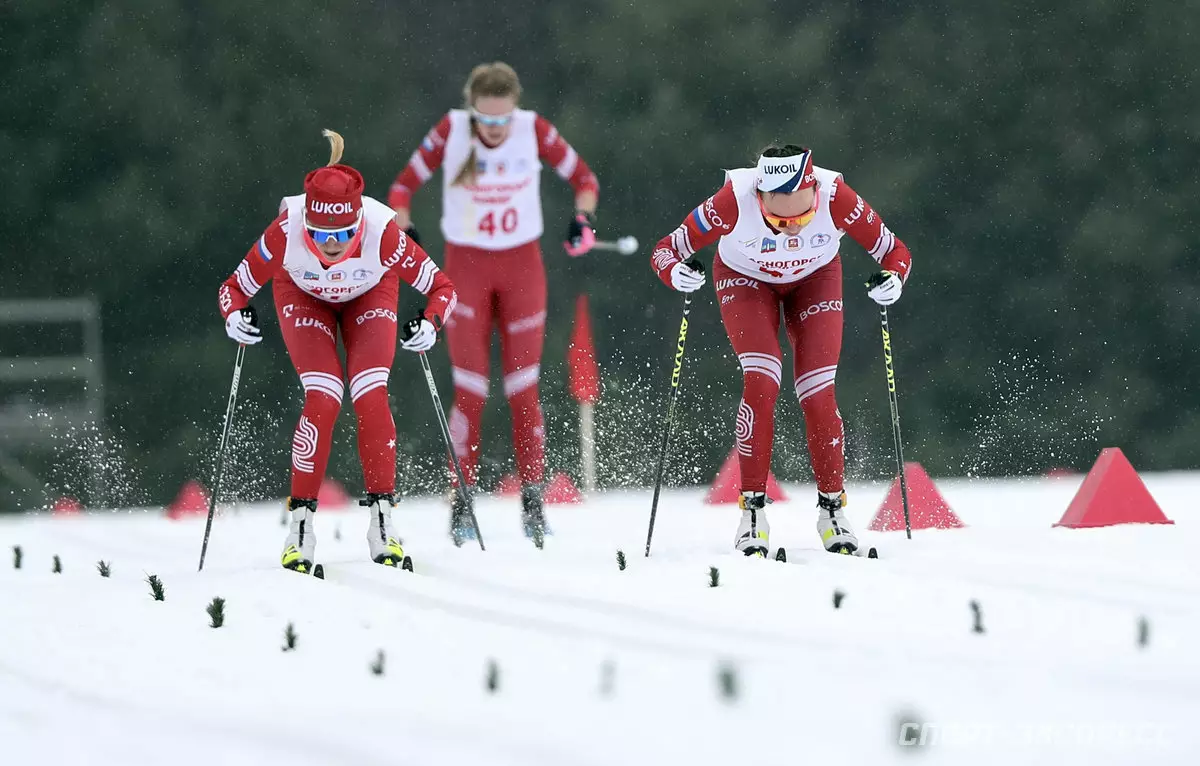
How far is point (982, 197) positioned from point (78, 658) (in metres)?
18.8

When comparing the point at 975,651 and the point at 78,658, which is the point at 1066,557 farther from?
the point at 78,658

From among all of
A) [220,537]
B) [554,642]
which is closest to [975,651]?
[554,642]

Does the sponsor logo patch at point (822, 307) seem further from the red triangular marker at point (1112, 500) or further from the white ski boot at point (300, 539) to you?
the white ski boot at point (300, 539)

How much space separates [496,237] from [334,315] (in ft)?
6.34

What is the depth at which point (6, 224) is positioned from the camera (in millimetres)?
20922

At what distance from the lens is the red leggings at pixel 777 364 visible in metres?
6.46

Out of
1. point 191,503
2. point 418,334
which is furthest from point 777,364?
point 191,503

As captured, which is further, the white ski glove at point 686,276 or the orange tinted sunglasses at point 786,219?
the white ski glove at point 686,276

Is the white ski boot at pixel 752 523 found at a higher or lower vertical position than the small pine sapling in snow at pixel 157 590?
higher

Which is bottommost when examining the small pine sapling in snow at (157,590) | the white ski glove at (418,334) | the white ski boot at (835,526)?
the small pine sapling in snow at (157,590)

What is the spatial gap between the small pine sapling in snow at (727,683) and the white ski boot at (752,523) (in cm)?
221

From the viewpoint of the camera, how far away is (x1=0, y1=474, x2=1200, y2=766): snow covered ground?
362cm

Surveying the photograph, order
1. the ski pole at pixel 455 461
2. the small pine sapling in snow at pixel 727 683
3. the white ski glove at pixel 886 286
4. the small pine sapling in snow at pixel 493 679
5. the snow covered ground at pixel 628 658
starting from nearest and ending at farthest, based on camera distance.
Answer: the snow covered ground at pixel 628 658
the small pine sapling in snow at pixel 727 683
the small pine sapling in snow at pixel 493 679
the white ski glove at pixel 886 286
the ski pole at pixel 455 461

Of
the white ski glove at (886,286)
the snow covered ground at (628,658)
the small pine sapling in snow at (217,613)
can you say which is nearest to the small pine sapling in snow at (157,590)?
the snow covered ground at (628,658)
